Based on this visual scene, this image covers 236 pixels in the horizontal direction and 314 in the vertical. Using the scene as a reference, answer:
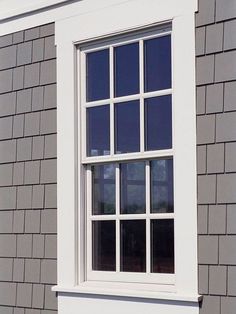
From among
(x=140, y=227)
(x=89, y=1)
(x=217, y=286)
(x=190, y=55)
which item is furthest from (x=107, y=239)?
(x=89, y=1)

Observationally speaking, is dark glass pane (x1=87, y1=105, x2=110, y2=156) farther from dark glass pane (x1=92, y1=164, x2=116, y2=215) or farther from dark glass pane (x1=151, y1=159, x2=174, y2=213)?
dark glass pane (x1=151, y1=159, x2=174, y2=213)

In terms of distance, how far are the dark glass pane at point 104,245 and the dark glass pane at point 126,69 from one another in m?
1.06

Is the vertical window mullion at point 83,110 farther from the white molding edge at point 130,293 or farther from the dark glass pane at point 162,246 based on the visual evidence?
the white molding edge at point 130,293

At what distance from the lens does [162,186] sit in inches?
194

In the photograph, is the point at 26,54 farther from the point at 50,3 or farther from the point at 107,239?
the point at 107,239

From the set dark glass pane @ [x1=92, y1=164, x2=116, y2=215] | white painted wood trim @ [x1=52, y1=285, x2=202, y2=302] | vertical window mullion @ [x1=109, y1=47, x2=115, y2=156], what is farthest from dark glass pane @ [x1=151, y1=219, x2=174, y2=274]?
vertical window mullion @ [x1=109, y1=47, x2=115, y2=156]

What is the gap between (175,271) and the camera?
4.71m

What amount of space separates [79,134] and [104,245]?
3.06 ft

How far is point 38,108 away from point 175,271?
1944 mm

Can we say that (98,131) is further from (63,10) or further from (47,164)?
(63,10)

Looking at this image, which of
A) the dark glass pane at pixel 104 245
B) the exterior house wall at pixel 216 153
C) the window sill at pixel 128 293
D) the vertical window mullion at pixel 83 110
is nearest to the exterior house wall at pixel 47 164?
the exterior house wall at pixel 216 153

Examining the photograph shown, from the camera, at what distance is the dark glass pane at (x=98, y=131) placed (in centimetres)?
531

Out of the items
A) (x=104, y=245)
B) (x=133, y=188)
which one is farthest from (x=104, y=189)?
(x=104, y=245)

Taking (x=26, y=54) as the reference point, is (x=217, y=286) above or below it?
below
